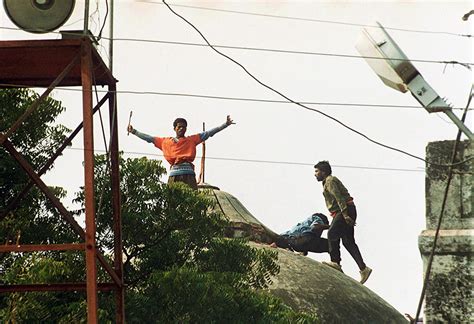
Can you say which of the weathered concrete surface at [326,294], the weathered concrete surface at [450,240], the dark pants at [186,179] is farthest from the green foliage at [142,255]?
the weathered concrete surface at [450,240]

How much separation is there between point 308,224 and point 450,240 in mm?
13420

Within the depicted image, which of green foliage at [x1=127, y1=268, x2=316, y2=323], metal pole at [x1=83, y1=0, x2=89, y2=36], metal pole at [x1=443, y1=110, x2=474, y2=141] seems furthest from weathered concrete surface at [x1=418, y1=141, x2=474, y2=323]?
green foliage at [x1=127, y1=268, x2=316, y2=323]

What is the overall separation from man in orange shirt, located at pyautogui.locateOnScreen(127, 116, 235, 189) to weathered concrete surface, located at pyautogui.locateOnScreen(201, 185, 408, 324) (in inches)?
24.2

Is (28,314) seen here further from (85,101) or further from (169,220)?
(85,101)

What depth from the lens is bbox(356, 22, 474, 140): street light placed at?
12.3 metres

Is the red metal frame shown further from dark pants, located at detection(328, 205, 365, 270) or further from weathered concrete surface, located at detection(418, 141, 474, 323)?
dark pants, located at detection(328, 205, 365, 270)

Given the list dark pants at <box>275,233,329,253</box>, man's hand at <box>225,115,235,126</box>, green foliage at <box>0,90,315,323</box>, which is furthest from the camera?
dark pants at <box>275,233,329,253</box>

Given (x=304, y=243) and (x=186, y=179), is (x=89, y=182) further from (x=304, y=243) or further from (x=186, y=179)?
(x=304, y=243)

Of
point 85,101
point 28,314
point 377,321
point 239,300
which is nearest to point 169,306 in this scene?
point 239,300

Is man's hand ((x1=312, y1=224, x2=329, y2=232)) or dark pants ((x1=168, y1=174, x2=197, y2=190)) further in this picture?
man's hand ((x1=312, y1=224, x2=329, y2=232))

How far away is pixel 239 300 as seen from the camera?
19.2m

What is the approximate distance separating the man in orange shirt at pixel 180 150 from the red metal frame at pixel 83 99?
10105 millimetres

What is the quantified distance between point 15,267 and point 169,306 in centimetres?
239

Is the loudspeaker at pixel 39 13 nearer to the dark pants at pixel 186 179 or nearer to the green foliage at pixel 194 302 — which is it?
the green foliage at pixel 194 302
